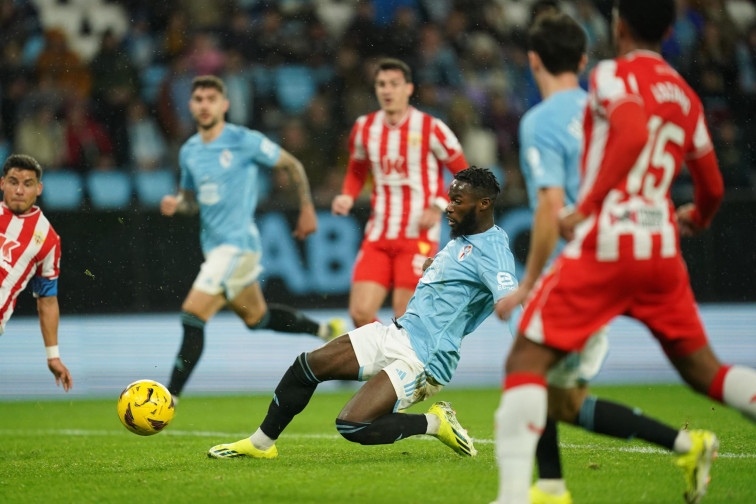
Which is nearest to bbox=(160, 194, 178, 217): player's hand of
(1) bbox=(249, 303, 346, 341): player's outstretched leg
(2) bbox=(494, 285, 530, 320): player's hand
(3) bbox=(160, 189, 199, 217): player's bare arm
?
(3) bbox=(160, 189, 199, 217): player's bare arm

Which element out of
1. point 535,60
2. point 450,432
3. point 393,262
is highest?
point 535,60

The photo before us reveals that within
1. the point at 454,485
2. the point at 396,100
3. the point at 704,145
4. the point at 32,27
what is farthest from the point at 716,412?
the point at 32,27

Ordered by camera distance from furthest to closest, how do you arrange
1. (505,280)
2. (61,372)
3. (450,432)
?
(61,372) < (450,432) < (505,280)

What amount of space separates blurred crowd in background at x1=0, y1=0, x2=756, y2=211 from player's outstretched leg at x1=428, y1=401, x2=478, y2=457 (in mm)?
6261

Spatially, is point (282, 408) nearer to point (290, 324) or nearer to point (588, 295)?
point (588, 295)

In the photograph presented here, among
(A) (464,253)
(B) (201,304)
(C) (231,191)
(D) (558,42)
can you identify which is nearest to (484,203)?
(A) (464,253)

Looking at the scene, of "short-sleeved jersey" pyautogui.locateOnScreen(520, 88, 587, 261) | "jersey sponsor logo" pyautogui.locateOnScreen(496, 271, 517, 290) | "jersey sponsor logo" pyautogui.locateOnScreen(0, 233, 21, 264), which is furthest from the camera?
"jersey sponsor logo" pyautogui.locateOnScreen(0, 233, 21, 264)

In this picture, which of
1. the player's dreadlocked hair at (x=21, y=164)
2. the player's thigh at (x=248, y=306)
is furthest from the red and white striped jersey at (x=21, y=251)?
the player's thigh at (x=248, y=306)

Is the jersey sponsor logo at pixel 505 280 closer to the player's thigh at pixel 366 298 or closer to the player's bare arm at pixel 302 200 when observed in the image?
the player's thigh at pixel 366 298

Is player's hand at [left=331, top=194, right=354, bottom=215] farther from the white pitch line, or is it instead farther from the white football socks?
the white football socks

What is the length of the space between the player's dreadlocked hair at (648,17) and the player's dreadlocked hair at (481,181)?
1694 mm

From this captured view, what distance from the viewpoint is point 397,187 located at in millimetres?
8477

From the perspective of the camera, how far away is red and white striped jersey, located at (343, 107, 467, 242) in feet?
27.3

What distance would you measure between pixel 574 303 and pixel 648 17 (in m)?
1.04
